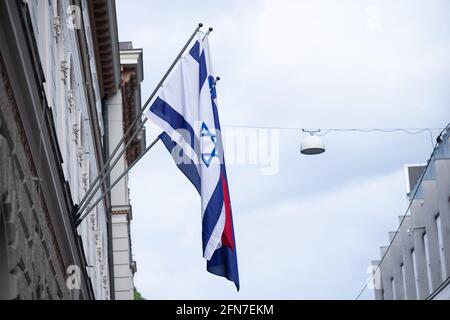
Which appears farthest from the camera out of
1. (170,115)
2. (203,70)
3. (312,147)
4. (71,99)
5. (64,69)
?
(312,147)

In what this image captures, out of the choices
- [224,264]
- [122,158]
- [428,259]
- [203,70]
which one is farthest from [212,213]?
[428,259]

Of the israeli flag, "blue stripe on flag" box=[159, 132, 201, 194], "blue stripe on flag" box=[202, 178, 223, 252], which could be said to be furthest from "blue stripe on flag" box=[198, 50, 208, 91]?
"blue stripe on flag" box=[202, 178, 223, 252]

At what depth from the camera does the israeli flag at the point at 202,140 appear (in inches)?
631

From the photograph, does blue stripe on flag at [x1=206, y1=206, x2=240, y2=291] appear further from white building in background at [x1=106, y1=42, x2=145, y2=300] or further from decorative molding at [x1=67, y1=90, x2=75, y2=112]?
white building in background at [x1=106, y1=42, x2=145, y2=300]

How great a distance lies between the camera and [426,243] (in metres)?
46.4

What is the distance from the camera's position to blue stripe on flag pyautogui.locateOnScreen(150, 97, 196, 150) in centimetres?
1705

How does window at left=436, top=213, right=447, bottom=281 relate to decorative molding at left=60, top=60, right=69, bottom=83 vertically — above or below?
above

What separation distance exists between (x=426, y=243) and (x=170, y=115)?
30.4 metres

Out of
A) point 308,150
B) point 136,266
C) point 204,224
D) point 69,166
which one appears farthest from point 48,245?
point 136,266

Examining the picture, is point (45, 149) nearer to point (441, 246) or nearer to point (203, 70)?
point (203, 70)

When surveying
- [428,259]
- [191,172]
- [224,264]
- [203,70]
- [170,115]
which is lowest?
[224,264]

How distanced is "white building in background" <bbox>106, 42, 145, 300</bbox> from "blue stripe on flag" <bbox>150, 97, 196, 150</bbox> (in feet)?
72.3

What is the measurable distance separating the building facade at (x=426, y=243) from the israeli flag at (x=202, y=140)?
78.3 ft

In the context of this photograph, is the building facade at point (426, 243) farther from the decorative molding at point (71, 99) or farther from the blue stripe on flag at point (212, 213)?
the blue stripe on flag at point (212, 213)
